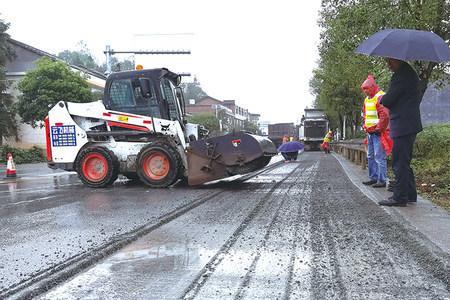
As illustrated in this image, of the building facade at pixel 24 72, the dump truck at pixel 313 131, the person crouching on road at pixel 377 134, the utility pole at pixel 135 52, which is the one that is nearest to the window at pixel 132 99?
the person crouching on road at pixel 377 134

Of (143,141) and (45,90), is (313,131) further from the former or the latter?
(143,141)

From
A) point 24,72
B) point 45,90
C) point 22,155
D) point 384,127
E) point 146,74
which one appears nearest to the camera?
point 384,127

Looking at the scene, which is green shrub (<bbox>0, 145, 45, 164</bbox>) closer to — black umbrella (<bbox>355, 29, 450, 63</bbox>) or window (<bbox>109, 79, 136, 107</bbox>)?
window (<bbox>109, 79, 136, 107</bbox>)

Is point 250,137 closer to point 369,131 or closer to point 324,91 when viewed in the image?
point 369,131

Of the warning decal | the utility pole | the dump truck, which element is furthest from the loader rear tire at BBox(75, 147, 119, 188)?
the dump truck

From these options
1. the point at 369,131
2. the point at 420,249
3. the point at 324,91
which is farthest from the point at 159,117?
the point at 324,91

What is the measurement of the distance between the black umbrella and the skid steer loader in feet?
11.7

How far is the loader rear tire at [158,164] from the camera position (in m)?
9.27

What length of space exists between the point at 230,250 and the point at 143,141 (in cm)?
598

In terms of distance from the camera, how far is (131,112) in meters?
9.80

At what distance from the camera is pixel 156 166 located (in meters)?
9.50

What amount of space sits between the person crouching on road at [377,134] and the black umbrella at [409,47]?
179 centimetres

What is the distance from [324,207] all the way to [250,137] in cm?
288

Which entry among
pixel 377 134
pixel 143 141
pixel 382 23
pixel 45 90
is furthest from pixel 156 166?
pixel 45 90
